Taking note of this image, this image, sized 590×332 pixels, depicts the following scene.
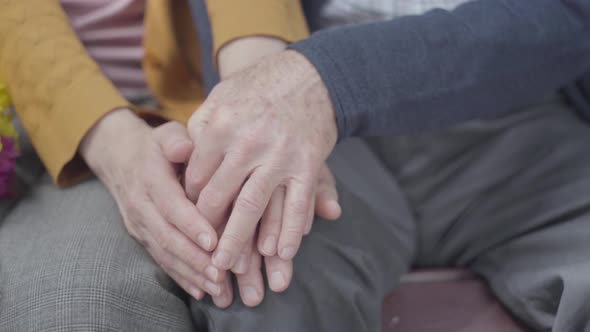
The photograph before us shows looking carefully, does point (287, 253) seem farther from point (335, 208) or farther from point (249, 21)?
point (249, 21)

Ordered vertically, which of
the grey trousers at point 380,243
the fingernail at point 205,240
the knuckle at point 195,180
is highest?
the knuckle at point 195,180

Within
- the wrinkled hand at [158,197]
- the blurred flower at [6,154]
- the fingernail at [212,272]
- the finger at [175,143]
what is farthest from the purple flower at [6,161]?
the fingernail at [212,272]

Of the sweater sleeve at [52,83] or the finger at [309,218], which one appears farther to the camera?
the sweater sleeve at [52,83]

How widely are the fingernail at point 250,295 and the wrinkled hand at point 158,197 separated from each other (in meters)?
0.03

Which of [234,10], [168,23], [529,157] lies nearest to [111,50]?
[168,23]

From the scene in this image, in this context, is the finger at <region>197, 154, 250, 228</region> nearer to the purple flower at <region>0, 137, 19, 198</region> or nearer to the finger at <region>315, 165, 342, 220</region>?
the finger at <region>315, 165, 342, 220</region>

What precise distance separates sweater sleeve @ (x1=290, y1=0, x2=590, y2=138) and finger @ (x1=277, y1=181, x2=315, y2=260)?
0.09m

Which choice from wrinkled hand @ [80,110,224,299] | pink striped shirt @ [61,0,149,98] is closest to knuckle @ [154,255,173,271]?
wrinkled hand @ [80,110,224,299]

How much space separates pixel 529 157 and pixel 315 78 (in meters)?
0.40

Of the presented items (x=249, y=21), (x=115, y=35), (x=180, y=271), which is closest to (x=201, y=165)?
(x=180, y=271)

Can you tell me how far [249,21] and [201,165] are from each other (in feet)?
0.81

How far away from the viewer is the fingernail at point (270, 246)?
641 mm

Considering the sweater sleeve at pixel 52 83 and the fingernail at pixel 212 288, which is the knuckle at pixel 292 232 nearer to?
the fingernail at pixel 212 288

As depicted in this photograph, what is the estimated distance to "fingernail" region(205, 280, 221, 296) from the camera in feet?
2.09
